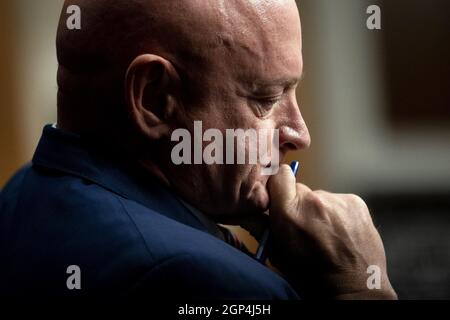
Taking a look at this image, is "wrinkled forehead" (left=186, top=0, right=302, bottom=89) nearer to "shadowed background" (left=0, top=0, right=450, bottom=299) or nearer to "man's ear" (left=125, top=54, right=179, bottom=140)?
"man's ear" (left=125, top=54, right=179, bottom=140)

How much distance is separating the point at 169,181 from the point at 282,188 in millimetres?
140

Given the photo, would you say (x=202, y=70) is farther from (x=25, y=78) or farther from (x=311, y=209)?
(x=25, y=78)

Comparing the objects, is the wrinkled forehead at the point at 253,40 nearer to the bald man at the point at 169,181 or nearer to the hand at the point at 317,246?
the bald man at the point at 169,181

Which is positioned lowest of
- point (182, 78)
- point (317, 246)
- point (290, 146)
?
point (317, 246)

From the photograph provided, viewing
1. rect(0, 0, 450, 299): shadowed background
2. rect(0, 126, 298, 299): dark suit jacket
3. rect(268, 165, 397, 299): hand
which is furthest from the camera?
rect(0, 0, 450, 299): shadowed background

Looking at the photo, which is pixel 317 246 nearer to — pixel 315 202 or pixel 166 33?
pixel 315 202

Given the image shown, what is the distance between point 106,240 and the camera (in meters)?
0.98

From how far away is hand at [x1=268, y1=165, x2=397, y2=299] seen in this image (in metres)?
1.10

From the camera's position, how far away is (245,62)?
3.41 feet

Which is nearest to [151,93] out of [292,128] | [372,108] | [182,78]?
[182,78]

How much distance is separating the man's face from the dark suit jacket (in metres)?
0.05

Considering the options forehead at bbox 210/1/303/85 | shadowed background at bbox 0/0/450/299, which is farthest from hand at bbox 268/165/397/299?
shadowed background at bbox 0/0/450/299

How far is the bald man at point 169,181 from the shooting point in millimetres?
973

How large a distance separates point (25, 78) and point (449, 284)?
828 mm
